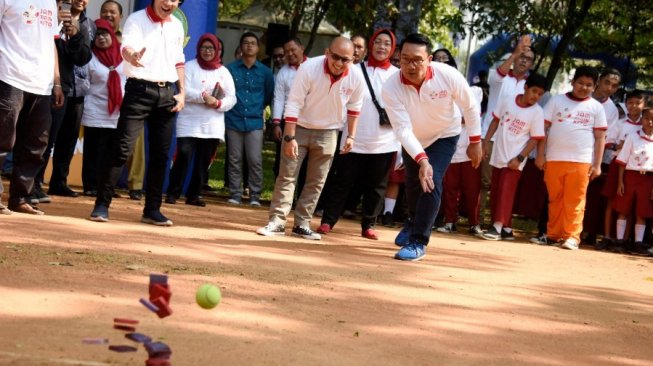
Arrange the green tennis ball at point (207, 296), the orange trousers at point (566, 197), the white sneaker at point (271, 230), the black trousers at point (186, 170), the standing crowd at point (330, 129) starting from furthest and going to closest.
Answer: the black trousers at point (186, 170) < the orange trousers at point (566, 197) < the white sneaker at point (271, 230) < the standing crowd at point (330, 129) < the green tennis ball at point (207, 296)

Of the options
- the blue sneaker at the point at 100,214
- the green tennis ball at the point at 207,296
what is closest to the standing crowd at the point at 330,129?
the blue sneaker at the point at 100,214

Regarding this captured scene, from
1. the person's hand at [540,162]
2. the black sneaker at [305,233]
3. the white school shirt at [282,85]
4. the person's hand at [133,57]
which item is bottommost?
the black sneaker at [305,233]

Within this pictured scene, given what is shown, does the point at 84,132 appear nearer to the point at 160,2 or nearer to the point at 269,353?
the point at 160,2

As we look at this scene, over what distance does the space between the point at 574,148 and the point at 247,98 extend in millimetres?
4033

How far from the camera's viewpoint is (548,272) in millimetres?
10523

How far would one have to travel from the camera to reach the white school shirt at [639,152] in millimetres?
13508

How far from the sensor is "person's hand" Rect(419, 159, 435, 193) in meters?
9.77

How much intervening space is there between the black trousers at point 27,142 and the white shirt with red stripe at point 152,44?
0.83m

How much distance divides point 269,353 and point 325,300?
1.75 m

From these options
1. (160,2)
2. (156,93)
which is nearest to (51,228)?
(156,93)

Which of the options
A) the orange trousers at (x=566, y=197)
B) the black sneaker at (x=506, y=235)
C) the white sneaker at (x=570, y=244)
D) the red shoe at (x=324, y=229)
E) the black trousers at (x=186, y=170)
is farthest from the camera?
the black sneaker at (x=506, y=235)

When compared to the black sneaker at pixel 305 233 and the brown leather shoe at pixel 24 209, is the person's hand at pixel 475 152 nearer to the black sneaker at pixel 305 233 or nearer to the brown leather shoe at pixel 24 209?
the black sneaker at pixel 305 233

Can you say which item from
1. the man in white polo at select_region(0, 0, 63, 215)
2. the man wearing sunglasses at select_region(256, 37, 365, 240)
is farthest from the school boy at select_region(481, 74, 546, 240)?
the man in white polo at select_region(0, 0, 63, 215)

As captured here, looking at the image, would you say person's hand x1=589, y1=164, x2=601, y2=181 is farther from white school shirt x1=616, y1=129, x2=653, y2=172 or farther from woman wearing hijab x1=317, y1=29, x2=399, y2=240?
woman wearing hijab x1=317, y1=29, x2=399, y2=240
